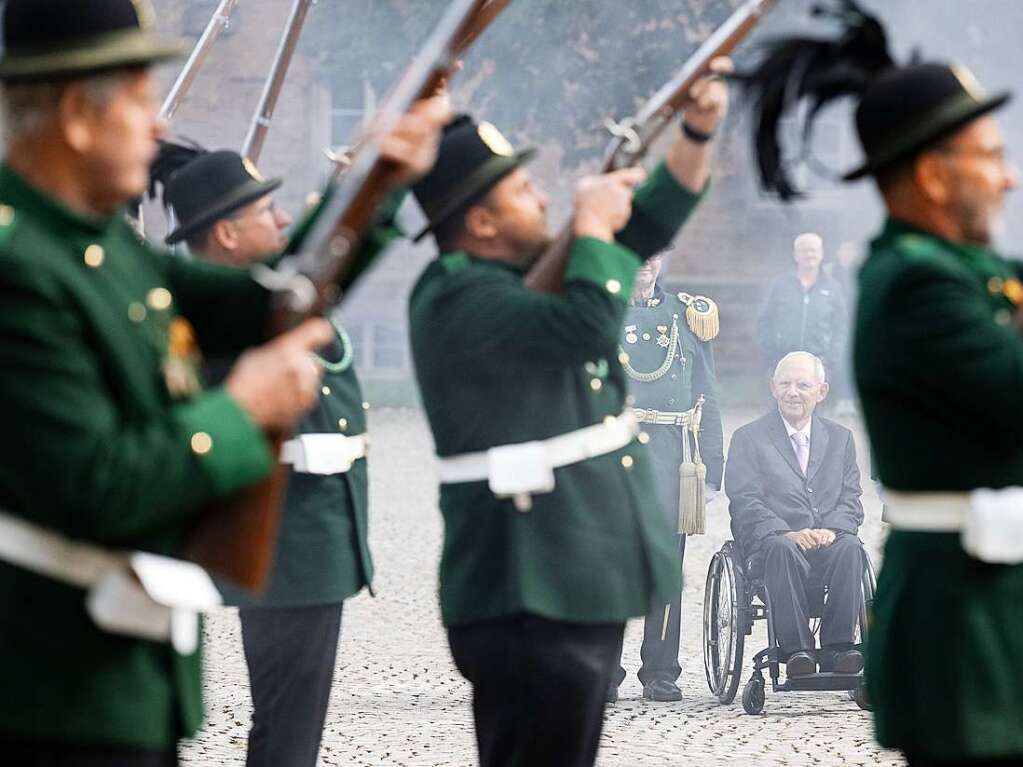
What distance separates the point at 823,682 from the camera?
25.9ft

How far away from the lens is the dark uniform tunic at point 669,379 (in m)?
8.94

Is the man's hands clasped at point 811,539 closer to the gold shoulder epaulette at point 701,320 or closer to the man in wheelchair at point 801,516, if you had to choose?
the man in wheelchair at point 801,516

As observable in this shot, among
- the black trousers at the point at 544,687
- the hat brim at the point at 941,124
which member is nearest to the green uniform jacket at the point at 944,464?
the hat brim at the point at 941,124

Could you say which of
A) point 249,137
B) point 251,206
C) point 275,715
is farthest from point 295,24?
point 275,715

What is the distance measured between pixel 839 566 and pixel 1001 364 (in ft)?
15.4

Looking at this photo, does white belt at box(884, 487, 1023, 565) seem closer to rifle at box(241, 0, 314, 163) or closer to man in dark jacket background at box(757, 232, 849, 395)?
rifle at box(241, 0, 314, 163)

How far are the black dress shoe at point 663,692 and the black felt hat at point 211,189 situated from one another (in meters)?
3.27

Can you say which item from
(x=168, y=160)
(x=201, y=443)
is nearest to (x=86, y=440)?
(x=201, y=443)

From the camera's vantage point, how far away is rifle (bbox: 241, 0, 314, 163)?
272 inches

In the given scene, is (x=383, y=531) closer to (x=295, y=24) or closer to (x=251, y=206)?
(x=295, y=24)

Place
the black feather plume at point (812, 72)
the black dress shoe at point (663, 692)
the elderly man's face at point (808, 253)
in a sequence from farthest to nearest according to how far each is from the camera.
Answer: the elderly man's face at point (808, 253)
the black dress shoe at point (663, 692)
the black feather plume at point (812, 72)

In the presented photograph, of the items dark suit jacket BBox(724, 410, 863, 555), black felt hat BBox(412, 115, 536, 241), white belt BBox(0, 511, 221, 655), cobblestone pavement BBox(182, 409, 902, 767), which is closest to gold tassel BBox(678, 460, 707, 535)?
dark suit jacket BBox(724, 410, 863, 555)

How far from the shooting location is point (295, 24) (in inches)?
274

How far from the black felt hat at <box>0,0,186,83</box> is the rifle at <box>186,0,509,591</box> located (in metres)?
0.38
